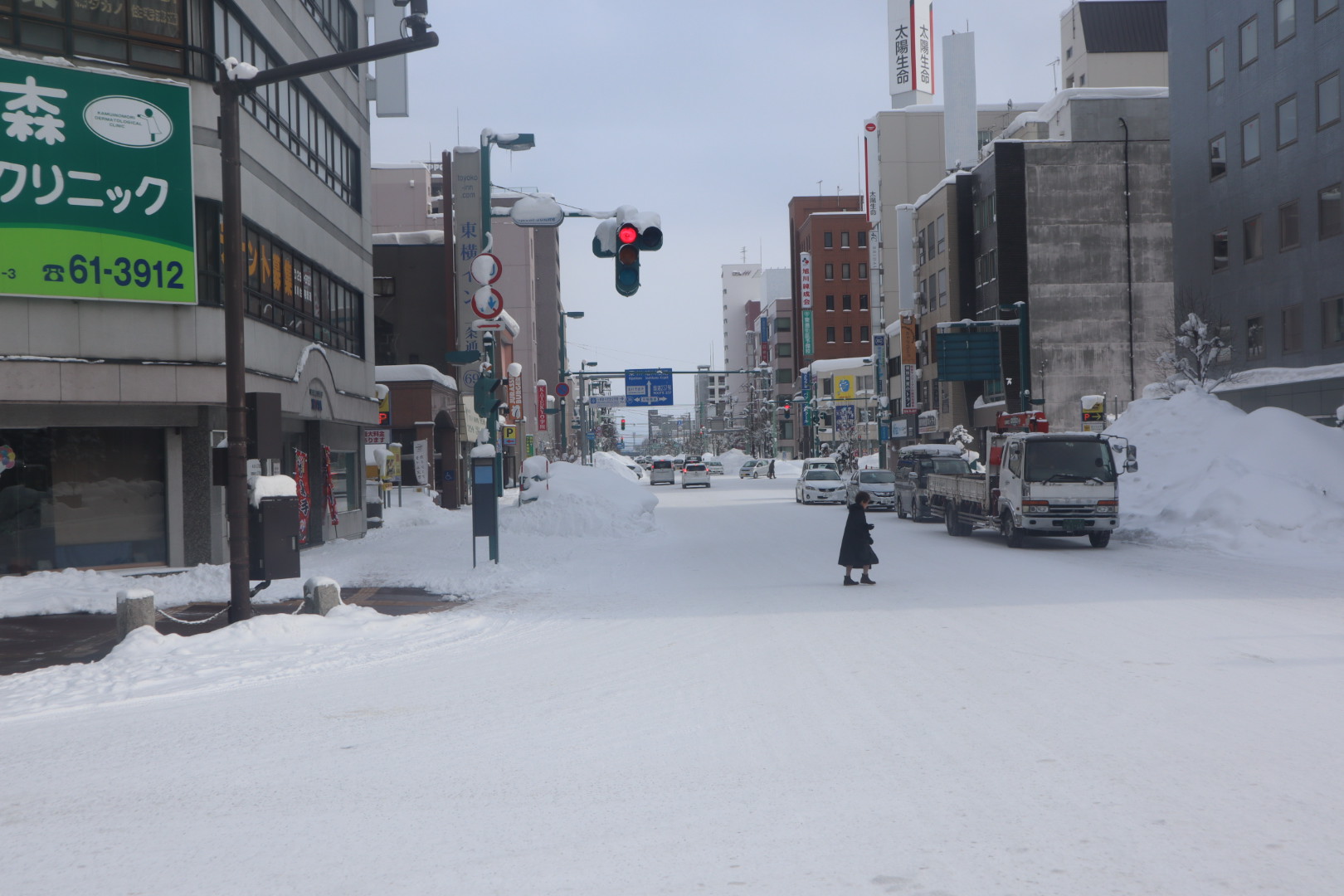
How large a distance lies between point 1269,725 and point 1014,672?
231 cm

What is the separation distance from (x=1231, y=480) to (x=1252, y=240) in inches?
686

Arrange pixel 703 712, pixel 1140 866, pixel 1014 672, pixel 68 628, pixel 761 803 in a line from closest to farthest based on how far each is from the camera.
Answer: pixel 1140 866
pixel 761 803
pixel 703 712
pixel 1014 672
pixel 68 628

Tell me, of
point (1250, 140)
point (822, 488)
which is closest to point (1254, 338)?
point (1250, 140)

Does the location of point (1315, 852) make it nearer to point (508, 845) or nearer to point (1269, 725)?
point (1269, 725)

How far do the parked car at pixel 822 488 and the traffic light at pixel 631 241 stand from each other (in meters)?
29.4

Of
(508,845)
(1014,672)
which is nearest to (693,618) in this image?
(1014,672)

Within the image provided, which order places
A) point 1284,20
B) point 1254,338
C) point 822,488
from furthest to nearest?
point 822,488
point 1254,338
point 1284,20

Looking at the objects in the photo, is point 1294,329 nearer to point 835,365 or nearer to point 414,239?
point 414,239

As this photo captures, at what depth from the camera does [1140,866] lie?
477 cm

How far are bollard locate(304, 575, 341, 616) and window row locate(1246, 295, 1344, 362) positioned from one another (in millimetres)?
30920

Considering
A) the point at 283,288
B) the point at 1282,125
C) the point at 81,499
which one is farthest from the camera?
the point at 1282,125

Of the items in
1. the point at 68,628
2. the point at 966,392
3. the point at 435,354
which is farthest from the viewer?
the point at 966,392

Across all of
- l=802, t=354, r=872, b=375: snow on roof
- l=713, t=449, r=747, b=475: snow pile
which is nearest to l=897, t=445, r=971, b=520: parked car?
l=802, t=354, r=872, b=375: snow on roof

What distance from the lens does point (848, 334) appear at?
128m
